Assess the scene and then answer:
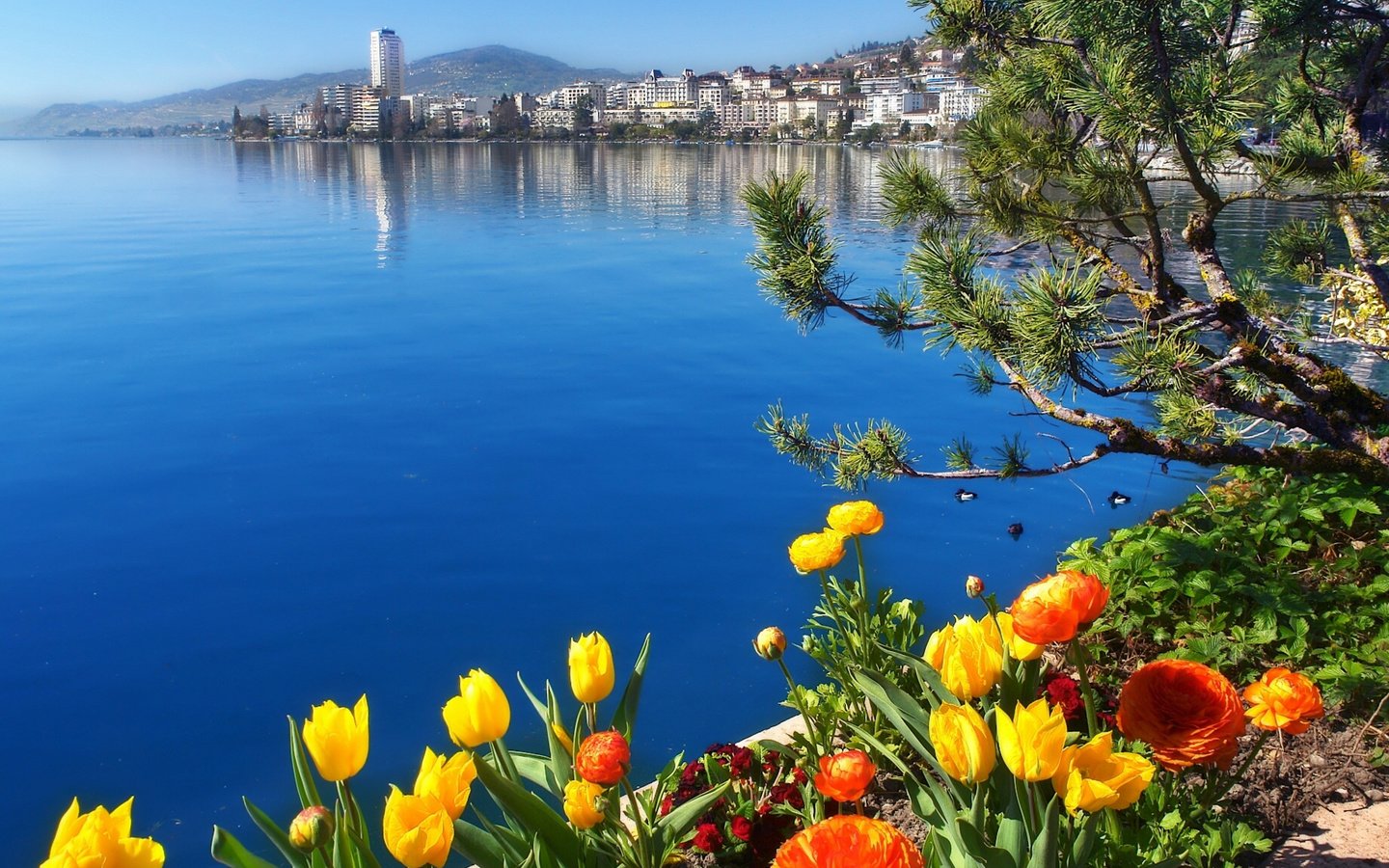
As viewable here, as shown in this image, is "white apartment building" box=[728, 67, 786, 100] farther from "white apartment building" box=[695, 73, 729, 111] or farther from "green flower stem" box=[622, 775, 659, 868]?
"green flower stem" box=[622, 775, 659, 868]

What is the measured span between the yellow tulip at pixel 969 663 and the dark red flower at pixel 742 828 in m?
0.71

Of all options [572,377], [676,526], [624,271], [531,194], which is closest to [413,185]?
[531,194]

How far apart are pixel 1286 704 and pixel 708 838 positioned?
0.96 metres

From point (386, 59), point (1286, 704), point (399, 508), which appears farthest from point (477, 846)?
point (386, 59)

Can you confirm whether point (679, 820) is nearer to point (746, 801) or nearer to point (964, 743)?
point (746, 801)

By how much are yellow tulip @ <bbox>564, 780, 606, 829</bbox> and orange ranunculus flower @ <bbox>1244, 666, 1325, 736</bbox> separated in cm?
91

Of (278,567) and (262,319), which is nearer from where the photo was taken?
(278,567)

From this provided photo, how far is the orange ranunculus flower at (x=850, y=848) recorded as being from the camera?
93 cm

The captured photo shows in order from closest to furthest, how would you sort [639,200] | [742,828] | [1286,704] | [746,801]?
[1286,704] → [742,828] → [746,801] → [639,200]

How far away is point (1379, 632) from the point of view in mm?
2396

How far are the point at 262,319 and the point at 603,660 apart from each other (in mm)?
7819

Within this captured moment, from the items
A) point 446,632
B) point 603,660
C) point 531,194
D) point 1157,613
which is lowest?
point 446,632

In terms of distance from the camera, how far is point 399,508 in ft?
14.6

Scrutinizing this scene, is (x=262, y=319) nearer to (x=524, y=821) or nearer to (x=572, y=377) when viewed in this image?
(x=572, y=377)
